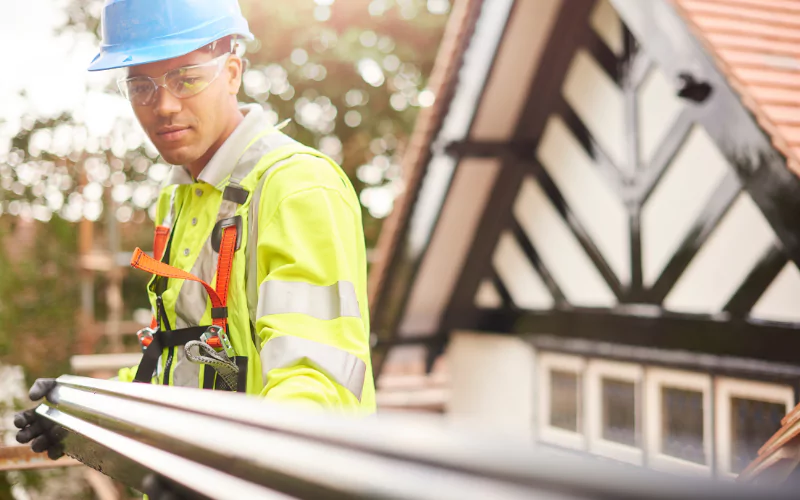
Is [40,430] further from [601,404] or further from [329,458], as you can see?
[601,404]

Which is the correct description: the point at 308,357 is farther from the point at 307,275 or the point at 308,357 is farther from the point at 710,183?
the point at 710,183

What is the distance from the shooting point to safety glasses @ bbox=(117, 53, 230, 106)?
5.71ft

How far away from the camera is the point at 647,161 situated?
19.5 ft

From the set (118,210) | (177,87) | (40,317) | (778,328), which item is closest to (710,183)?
(778,328)

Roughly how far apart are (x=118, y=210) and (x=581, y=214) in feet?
36.0

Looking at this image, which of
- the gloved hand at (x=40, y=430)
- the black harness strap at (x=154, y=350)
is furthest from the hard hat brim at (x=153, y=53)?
the gloved hand at (x=40, y=430)

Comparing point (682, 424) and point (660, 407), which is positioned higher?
point (660, 407)

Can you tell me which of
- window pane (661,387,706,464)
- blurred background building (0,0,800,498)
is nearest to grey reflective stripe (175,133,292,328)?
blurred background building (0,0,800,498)

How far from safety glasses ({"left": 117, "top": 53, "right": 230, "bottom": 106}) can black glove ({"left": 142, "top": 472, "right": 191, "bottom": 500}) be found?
1.00m

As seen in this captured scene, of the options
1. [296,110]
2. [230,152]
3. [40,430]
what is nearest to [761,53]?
[230,152]

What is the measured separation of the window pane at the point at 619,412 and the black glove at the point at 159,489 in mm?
5756

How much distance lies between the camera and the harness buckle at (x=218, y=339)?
1579 millimetres

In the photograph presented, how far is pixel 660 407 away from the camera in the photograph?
607cm

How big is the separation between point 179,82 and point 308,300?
656 mm
